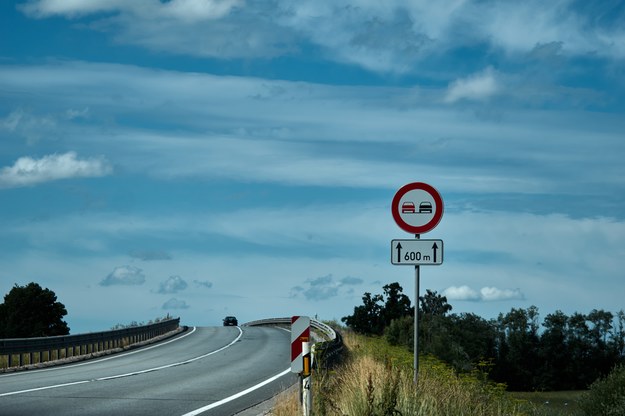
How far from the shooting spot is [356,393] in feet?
37.5

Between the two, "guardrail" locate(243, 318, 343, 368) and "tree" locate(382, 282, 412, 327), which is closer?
"guardrail" locate(243, 318, 343, 368)

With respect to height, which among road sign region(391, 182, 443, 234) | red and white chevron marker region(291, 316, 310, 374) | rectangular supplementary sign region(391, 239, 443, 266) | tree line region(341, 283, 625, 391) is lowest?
tree line region(341, 283, 625, 391)

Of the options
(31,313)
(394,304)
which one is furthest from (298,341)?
(394,304)

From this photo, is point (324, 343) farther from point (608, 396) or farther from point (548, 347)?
point (548, 347)

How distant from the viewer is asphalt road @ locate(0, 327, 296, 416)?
14953 mm

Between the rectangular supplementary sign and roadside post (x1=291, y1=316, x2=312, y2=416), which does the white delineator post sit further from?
the rectangular supplementary sign

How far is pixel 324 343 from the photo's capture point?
17578 mm

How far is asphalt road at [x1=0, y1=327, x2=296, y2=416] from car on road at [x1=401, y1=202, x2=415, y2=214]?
4.46 m

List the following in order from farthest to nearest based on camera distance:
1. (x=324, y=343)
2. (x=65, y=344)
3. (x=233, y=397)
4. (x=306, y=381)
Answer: (x=65, y=344) < (x=324, y=343) < (x=233, y=397) < (x=306, y=381)

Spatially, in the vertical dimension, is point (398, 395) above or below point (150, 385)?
above

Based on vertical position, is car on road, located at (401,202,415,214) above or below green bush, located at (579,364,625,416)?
above

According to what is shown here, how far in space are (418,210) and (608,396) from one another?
42.3ft

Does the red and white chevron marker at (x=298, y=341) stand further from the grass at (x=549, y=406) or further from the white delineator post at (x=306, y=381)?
the grass at (x=549, y=406)

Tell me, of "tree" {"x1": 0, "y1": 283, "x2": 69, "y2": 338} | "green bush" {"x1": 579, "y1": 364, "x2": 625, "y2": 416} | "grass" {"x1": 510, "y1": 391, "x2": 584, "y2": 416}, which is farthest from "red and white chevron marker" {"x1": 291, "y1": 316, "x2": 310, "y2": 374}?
"tree" {"x1": 0, "y1": 283, "x2": 69, "y2": 338}
